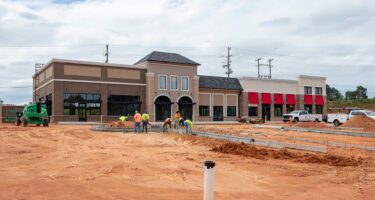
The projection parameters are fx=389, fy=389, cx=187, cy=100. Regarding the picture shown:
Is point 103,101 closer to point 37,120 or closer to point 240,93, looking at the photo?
point 37,120

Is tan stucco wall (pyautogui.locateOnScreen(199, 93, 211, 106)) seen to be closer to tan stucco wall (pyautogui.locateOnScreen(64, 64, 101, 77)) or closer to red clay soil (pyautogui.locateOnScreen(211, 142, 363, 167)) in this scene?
tan stucco wall (pyautogui.locateOnScreen(64, 64, 101, 77))

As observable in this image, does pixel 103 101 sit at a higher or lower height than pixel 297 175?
higher

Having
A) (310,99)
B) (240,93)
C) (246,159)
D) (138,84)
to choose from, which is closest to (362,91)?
(310,99)

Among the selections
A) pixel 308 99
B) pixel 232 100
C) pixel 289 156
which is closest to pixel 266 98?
pixel 232 100

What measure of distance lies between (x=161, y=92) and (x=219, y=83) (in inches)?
425

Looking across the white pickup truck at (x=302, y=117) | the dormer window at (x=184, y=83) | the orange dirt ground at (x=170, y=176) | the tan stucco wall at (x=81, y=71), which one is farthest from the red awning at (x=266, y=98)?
the orange dirt ground at (x=170, y=176)

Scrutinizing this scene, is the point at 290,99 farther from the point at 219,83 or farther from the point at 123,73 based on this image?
the point at 123,73

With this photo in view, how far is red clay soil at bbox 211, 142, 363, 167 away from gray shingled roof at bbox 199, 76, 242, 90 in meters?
40.8

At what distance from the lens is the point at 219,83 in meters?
59.4

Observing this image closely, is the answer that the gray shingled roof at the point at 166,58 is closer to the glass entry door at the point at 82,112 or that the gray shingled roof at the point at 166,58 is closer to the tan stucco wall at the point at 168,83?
the tan stucco wall at the point at 168,83

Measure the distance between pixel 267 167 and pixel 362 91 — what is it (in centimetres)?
12445

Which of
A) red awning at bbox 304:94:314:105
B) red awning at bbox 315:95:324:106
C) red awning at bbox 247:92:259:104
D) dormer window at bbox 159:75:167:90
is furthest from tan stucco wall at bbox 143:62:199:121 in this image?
red awning at bbox 315:95:324:106

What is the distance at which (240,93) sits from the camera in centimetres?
6041

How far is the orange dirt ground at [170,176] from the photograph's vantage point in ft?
26.2
